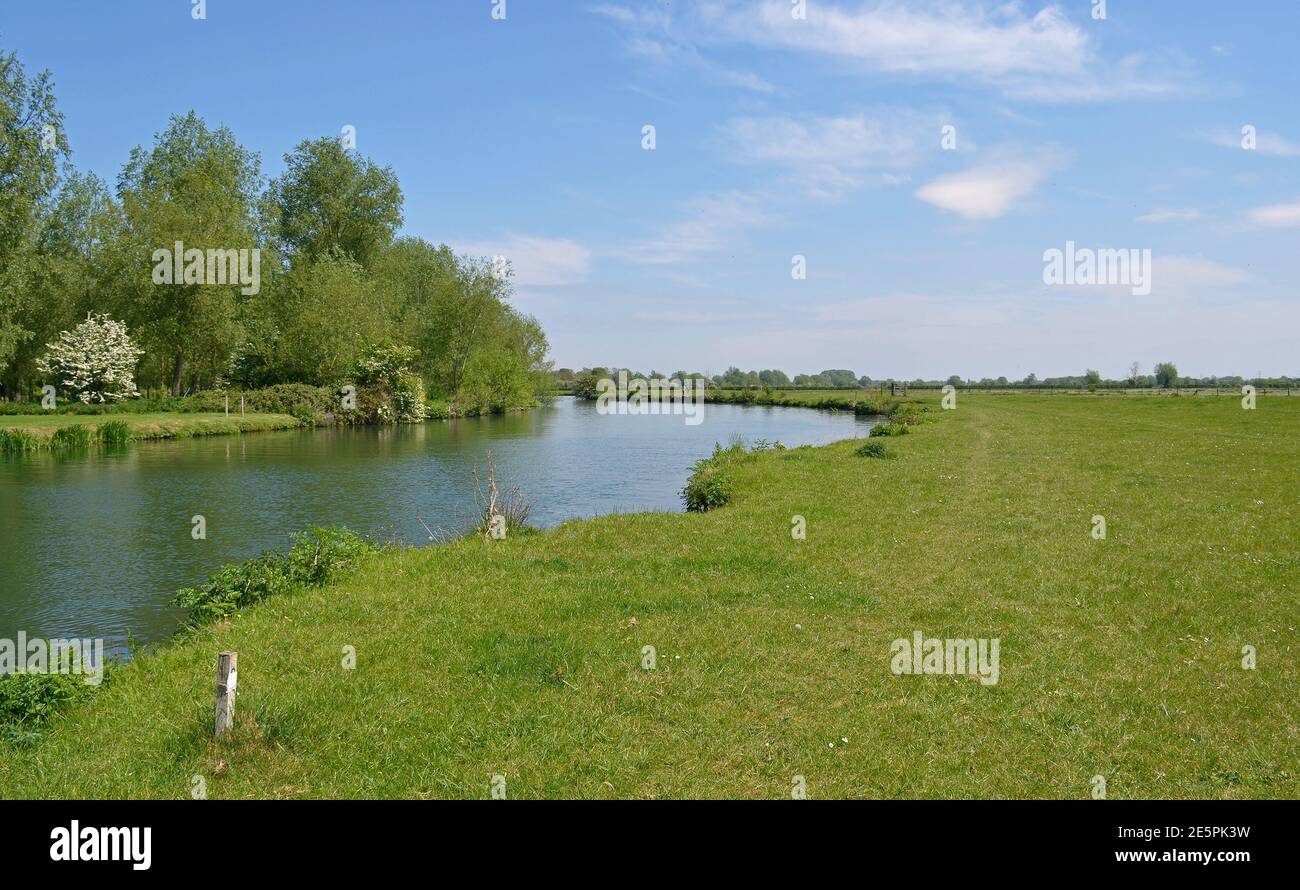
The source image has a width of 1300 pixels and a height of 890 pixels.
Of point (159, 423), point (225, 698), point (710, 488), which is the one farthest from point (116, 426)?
point (225, 698)

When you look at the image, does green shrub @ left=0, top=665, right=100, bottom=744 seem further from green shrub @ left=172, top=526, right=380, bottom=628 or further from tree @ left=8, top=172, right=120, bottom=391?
tree @ left=8, top=172, right=120, bottom=391

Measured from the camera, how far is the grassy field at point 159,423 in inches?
1766

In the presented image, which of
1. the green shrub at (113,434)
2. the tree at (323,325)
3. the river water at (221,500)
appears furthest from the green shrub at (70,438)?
the tree at (323,325)

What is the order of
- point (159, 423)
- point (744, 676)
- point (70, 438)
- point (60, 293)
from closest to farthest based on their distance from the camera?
point (744, 676) < point (70, 438) < point (159, 423) < point (60, 293)

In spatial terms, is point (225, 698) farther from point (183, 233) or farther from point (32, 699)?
point (183, 233)

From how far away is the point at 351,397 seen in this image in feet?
221

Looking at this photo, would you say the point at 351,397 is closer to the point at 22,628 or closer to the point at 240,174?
the point at 240,174

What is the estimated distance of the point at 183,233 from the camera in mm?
61812

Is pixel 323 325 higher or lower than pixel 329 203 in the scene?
lower

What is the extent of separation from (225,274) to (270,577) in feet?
199

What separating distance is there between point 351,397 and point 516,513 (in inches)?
2108

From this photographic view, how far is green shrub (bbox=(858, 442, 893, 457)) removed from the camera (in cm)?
3206

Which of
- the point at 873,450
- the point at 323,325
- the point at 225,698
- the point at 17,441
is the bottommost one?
the point at 225,698
